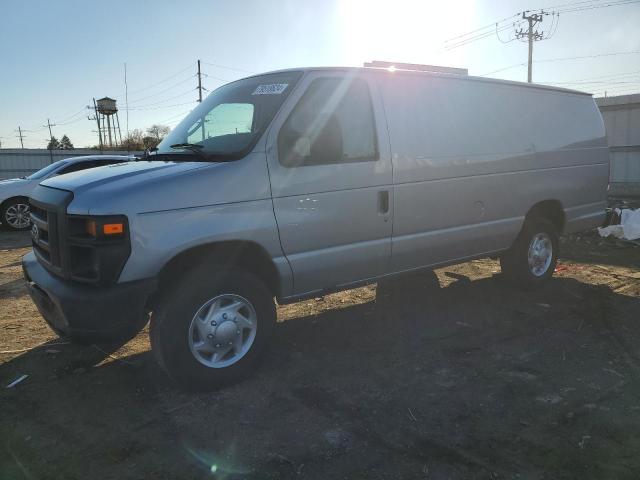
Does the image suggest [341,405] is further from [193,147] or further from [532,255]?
[532,255]

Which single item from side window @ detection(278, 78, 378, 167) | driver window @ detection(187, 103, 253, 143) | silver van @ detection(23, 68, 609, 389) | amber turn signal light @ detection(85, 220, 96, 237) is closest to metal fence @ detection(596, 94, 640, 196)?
silver van @ detection(23, 68, 609, 389)

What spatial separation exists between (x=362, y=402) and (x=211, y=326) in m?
1.16

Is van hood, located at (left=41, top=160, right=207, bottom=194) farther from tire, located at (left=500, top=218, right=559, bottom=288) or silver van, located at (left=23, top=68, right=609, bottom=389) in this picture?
tire, located at (left=500, top=218, right=559, bottom=288)

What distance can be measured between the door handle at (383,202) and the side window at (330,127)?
12.0 inches

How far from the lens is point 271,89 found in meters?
3.97

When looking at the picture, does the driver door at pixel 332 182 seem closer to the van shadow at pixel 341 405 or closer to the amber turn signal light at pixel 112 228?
the van shadow at pixel 341 405

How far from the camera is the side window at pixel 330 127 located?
3699 millimetres

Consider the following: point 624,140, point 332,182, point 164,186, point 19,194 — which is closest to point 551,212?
point 332,182

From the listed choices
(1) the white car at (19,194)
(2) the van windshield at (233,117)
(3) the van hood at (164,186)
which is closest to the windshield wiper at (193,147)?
(2) the van windshield at (233,117)

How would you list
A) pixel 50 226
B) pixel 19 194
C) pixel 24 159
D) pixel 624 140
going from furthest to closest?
1. pixel 24 159
2. pixel 624 140
3. pixel 19 194
4. pixel 50 226

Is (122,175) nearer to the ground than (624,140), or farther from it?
nearer to the ground

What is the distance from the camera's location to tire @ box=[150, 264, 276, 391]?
3.36 meters

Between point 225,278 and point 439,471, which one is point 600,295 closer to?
point 439,471

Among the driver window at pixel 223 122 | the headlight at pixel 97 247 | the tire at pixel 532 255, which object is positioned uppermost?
the driver window at pixel 223 122
